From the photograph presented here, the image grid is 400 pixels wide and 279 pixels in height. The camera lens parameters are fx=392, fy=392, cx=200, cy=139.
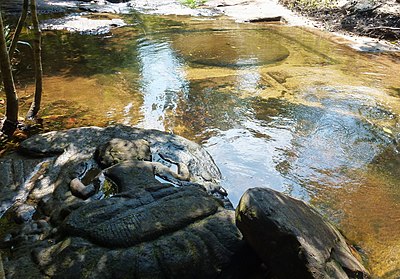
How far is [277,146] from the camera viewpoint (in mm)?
6434

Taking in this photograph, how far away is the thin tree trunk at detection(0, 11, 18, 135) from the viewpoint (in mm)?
5539

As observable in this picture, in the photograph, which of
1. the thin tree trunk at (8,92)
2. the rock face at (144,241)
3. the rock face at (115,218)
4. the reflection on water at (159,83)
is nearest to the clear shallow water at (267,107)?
the reflection on water at (159,83)

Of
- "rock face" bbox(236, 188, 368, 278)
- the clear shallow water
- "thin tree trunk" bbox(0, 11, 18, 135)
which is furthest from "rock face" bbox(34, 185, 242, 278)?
"thin tree trunk" bbox(0, 11, 18, 135)

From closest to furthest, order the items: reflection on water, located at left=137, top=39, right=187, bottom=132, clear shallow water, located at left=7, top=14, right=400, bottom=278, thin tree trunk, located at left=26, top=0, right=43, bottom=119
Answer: clear shallow water, located at left=7, top=14, right=400, bottom=278, thin tree trunk, located at left=26, top=0, right=43, bottom=119, reflection on water, located at left=137, top=39, right=187, bottom=132

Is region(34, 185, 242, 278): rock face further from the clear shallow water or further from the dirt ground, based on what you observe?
the dirt ground

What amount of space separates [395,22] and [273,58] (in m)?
5.37

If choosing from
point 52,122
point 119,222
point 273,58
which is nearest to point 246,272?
point 119,222

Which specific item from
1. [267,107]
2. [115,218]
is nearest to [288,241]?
[115,218]

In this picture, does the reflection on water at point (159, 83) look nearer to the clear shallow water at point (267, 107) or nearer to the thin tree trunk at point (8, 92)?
the clear shallow water at point (267, 107)

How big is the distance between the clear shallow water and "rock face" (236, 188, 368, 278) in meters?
0.93

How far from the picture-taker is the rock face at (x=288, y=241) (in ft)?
10.1

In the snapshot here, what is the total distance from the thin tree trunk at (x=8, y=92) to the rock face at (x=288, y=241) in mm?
4165

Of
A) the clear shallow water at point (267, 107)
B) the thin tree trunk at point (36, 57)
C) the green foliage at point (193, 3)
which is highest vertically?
the thin tree trunk at point (36, 57)

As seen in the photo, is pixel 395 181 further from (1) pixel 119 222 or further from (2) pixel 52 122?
(2) pixel 52 122
